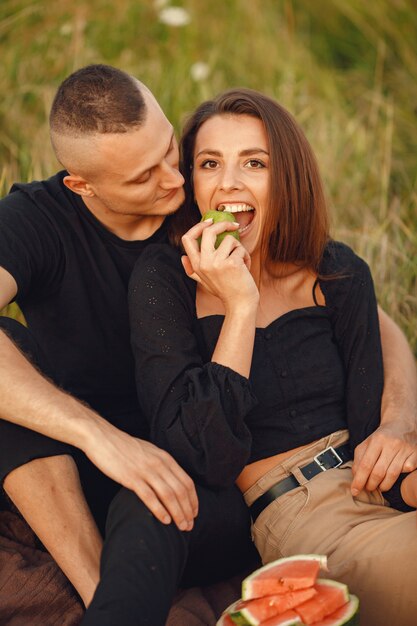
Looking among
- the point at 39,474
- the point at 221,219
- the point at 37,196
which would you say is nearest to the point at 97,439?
the point at 39,474

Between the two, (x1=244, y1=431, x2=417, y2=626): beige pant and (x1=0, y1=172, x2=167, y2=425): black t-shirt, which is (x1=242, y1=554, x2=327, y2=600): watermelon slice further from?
(x1=0, y1=172, x2=167, y2=425): black t-shirt

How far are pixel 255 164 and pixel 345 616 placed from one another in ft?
6.43

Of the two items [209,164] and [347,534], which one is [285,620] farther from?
[209,164]

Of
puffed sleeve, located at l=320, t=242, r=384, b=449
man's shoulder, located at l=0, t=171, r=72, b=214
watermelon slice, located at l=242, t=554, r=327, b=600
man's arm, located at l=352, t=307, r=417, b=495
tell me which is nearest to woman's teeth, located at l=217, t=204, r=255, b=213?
puffed sleeve, located at l=320, t=242, r=384, b=449

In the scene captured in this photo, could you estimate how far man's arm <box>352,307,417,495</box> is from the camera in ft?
11.6

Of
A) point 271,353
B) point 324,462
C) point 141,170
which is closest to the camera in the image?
point 324,462

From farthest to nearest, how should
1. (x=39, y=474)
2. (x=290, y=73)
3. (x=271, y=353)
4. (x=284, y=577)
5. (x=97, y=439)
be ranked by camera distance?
1. (x=290, y=73)
2. (x=271, y=353)
3. (x=39, y=474)
4. (x=97, y=439)
5. (x=284, y=577)

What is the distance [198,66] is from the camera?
7352 millimetres

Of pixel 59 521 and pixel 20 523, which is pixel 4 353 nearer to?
pixel 59 521

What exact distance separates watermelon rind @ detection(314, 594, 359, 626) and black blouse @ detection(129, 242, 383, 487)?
640mm

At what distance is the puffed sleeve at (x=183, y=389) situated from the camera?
10.6ft

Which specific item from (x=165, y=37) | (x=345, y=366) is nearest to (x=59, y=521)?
(x=345, y=366)

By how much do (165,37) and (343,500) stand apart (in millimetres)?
6083

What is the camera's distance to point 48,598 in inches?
139
